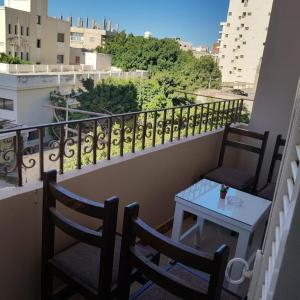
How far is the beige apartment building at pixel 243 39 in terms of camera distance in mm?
31797

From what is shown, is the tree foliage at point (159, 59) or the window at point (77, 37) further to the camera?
the window at point (77, 37)

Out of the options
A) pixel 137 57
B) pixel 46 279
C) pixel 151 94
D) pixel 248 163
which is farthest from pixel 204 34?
pixel 46 279

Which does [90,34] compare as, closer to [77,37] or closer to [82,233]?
[77,37]

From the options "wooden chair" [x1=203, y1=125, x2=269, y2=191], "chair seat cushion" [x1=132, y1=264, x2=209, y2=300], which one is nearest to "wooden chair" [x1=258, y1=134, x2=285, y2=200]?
"wooden chair" [x1=203, y1=125, x2=269, y2=191]

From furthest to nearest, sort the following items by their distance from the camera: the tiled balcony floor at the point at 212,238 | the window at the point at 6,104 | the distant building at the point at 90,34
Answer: the distant building at the point at 90,34 < the window at the point at 6,104 < the tiled balcony floor at the point at 212,238

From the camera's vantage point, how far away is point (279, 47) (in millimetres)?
3248

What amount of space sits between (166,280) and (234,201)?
124 cm

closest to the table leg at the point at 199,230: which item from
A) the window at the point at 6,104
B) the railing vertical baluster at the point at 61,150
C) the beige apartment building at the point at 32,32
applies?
the railing vertical baluster at the point at 61,150

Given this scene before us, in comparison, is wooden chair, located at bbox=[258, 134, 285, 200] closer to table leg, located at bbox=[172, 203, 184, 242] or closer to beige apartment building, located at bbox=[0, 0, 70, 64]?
table leg, located at bbox=[172, 203, 184, 242]

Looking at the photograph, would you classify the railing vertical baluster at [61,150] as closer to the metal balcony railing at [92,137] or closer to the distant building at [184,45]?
the metal balcony railing at [92,137]

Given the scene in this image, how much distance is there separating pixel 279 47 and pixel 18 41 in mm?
24862

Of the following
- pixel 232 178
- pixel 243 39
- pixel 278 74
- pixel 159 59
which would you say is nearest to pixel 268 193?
pixel 232 178

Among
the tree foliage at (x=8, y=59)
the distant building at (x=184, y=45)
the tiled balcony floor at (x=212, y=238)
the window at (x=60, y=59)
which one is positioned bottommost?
the tiled balcony floor at (x=212, y=238)

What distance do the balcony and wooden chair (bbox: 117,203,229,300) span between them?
68cm
